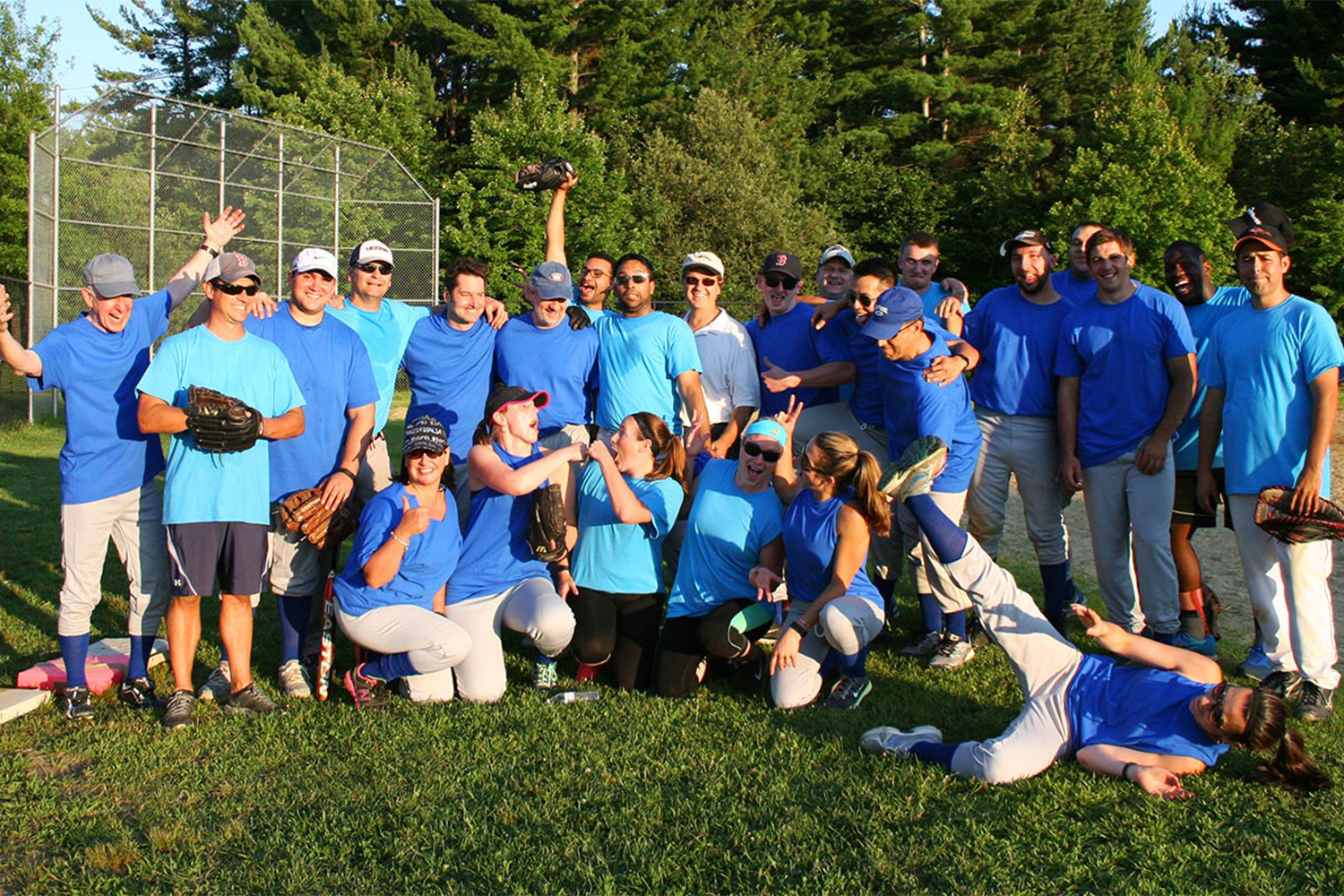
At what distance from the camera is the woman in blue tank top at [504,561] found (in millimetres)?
5297

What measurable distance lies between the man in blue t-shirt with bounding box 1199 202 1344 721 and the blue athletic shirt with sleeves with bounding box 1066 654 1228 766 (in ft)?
3.72

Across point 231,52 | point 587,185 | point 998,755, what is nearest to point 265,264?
point 587,185

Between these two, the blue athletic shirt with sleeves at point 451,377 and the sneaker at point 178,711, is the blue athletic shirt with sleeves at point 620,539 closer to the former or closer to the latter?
the blue athletic shirt with sleeves at point 451,377

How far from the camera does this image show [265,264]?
816 inches

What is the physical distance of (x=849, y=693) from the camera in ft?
16.9

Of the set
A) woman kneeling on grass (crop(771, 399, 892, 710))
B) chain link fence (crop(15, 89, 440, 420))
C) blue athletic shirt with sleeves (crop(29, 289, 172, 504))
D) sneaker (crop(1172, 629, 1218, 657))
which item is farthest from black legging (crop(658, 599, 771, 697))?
chain link fence (crop(15, 89, 440, 420))

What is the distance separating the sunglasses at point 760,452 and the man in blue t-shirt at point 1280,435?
218 cm

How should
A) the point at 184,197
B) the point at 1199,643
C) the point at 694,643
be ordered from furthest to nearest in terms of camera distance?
the point at 184,197
the point at 1199,643
the point at 694,643

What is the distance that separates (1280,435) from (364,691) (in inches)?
176

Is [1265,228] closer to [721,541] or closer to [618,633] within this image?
[721,541]

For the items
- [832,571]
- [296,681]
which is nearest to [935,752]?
[832,571]

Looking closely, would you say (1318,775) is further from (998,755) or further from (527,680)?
(527,680)

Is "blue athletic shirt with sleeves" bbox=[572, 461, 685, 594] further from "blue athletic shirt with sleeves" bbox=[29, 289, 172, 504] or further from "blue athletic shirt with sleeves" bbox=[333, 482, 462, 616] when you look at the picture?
"blue athletic shirt with sleeves" bbox=[29, 289, 172, 504]

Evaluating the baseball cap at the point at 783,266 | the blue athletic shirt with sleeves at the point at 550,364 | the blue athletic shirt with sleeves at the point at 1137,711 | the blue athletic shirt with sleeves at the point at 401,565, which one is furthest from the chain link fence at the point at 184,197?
the blue athletic shirt with sleeves at the point at 1137,711
